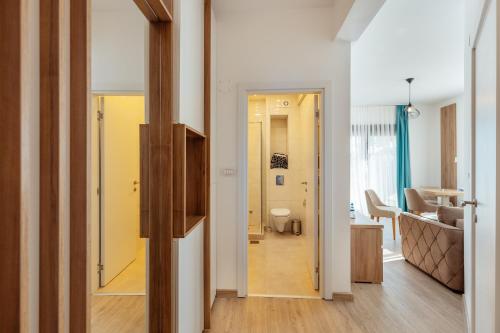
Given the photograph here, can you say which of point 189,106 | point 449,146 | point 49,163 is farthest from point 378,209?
point 49,163

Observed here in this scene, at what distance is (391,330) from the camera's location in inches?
79.0

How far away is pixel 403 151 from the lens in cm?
639

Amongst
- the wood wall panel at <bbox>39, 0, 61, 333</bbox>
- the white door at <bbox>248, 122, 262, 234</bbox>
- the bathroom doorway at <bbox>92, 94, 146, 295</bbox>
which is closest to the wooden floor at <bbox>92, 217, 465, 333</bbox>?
the bathroom doorway at <bbox>92, 94, 146, 295</bbox>

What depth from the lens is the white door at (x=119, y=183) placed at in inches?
33.6

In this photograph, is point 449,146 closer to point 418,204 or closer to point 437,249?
point 418,204

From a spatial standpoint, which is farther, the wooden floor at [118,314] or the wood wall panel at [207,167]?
the wood wall panel at [207,167]

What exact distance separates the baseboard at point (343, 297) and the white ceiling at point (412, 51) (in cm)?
286

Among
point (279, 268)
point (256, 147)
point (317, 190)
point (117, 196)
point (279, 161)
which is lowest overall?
point (279, 268)

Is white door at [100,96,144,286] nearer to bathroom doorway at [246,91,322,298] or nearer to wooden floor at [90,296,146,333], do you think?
wooden floor at [90,296,146,333]

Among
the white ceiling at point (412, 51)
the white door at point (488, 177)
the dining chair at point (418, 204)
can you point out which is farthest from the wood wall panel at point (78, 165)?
the dining chair at point (418, 204)

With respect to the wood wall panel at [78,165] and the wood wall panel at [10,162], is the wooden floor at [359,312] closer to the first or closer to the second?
the wood wall panel at [78,165]

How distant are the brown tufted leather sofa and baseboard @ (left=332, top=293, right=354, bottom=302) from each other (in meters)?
1.07

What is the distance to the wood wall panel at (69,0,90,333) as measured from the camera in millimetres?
646

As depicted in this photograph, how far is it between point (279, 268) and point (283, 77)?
231 centimetres
